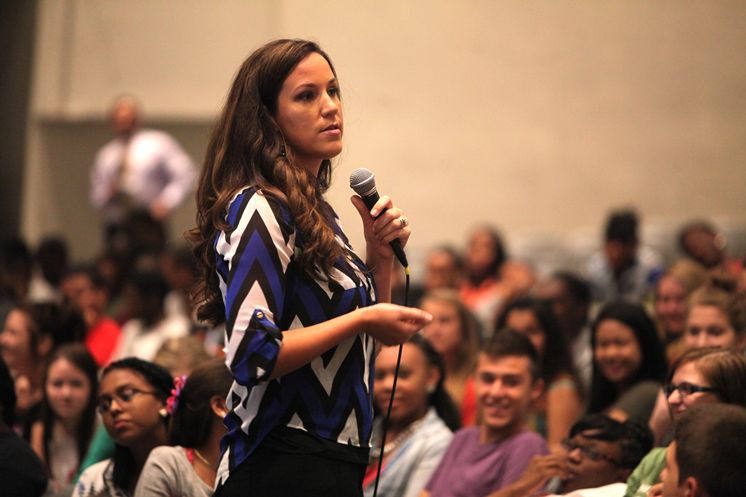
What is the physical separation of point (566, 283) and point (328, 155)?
12.3ft

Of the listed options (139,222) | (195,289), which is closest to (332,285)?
(195,289)

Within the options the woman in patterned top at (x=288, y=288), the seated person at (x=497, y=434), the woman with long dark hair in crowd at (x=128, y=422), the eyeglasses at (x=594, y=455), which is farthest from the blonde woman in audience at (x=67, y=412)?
the woman in patterned top at (x=288, y=288)

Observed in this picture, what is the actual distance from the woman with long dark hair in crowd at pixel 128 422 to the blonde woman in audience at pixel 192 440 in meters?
0.13

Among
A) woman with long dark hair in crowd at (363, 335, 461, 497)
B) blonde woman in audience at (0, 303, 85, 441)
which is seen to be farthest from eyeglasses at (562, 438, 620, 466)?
blonde woman in audience at (0, 303, 85, 441)

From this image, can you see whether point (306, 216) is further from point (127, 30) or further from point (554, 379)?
point (127, 30)

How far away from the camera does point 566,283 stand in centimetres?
582

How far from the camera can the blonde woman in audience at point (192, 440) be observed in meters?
2.86

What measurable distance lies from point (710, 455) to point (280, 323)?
0.88 meters

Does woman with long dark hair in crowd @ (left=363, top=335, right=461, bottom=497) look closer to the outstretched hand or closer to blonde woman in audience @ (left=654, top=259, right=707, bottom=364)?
blonde woman in audience @ (left=654, top=259, right=707, bottom=364)

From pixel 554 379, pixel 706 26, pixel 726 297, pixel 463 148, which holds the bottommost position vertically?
pixel 554 379

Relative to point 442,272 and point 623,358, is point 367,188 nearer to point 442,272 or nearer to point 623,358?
point 623,358

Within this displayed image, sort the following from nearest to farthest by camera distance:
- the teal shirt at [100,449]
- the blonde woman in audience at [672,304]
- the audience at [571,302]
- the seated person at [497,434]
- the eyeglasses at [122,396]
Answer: the eyeglasses at [122,396] → the seated person at [497,434] → the teal shirt at [100,449] → the blonde woman in audience at [672,304] → the audience at [571,302]

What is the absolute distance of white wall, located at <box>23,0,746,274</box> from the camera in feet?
31.0

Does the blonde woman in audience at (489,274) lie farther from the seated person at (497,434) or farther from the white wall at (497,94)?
the seated person at (497,434)
